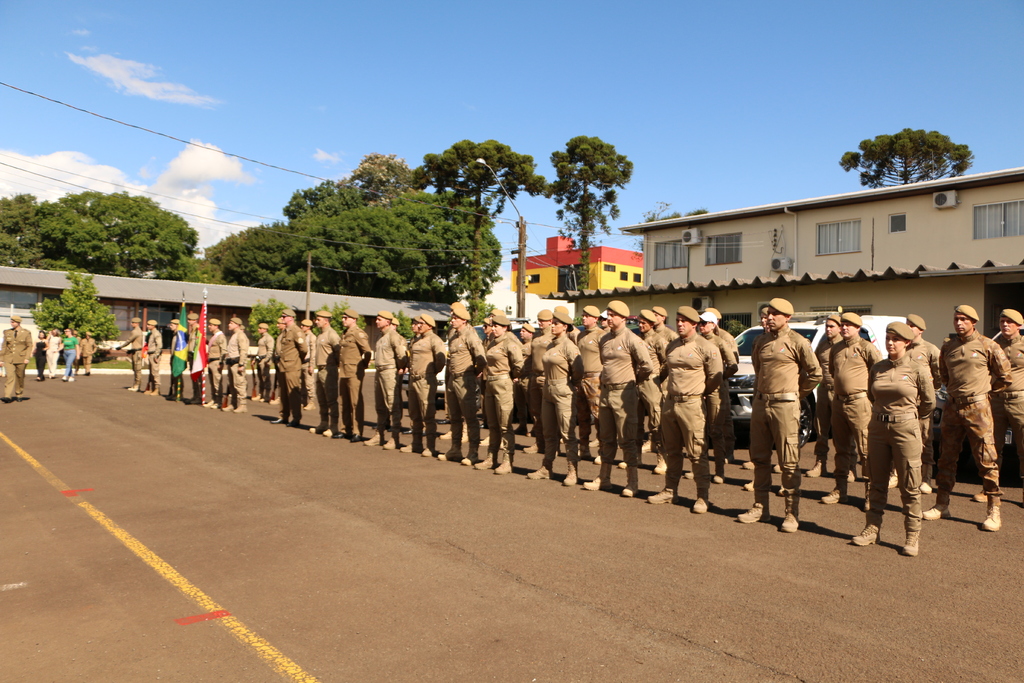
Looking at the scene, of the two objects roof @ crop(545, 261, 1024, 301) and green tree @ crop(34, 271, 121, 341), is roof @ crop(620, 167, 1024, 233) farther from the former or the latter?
green tree @ crop(34, 271, 121, 341)

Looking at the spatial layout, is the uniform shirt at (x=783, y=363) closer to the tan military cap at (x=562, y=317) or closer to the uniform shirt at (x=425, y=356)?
the tan military cap at (x=562, y=317)

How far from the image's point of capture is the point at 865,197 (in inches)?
980

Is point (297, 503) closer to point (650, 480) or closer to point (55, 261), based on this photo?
point (650, 480)

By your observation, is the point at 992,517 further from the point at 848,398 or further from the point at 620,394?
the point at 620,394

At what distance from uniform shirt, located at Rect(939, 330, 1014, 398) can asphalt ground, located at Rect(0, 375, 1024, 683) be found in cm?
133

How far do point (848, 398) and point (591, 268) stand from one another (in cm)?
6003

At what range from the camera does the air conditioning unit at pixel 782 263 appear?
26.8 m

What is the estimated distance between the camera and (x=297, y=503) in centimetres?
792

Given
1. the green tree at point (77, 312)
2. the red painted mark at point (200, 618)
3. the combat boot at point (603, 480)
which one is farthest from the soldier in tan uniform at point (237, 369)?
the green tree at point (77, 312)

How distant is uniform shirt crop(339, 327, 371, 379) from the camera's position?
12625 mm

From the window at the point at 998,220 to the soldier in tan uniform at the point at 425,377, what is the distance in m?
18.8

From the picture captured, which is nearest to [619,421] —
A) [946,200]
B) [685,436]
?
[685,436]

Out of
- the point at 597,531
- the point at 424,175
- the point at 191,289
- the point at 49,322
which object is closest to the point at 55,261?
the point at 191,289

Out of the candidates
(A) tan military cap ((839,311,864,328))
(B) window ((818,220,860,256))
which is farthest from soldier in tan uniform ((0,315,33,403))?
(B) window ((818,220,860,256))
